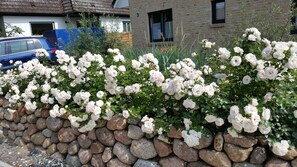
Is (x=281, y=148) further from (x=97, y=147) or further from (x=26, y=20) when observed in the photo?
(x=26, y=20)

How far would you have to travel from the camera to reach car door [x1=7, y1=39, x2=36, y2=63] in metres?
9.70

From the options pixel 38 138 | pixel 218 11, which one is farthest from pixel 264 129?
pixel 218 11

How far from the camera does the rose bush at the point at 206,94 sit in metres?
1.97

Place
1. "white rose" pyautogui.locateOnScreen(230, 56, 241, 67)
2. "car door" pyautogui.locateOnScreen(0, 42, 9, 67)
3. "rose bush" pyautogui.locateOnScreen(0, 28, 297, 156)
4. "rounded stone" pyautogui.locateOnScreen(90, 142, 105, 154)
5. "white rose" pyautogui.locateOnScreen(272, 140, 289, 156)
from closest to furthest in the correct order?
1. "white rose" pyautogui.locateOnScreen(272, 140, 289, 156)
2. "rose bush" pyautogui.locateOnScreen(0, 28, 297, 156)
3. "white rose" pyautogui.locateOnScreen(230, 56, 241, 67)
4. "rounded stone" pyautogui.locateOnScreen(90, 142, 105, 154)
5. "car door" pyautogui.locateOnScreen(0, 42, 9, 67)

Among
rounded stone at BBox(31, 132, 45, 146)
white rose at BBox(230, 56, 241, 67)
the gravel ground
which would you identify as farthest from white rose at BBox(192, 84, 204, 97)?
rounded stone at BBox(31, 132, 45, 146)

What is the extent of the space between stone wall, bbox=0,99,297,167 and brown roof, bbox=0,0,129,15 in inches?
542

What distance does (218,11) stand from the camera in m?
10.3

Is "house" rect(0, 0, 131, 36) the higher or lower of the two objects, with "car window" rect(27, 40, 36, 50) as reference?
higher

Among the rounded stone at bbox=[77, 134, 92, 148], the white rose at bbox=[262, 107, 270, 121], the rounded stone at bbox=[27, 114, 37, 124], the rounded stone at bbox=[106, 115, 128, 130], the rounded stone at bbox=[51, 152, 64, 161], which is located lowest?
the rounded stone at bbox=[51, 152, 64, 161]

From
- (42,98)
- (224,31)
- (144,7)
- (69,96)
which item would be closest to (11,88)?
(42,98)

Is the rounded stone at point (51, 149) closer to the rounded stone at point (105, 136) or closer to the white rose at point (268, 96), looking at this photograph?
the rounded stone at point (105, 136)

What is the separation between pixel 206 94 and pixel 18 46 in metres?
9.45

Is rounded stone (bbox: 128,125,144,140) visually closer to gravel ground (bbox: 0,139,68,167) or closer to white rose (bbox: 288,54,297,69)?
gravel ground (bbox: 0,139,68,167)

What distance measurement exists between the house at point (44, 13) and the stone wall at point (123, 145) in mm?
11893
